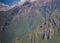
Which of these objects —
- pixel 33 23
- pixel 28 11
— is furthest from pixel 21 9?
pixel 33 23

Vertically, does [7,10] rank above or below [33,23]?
above

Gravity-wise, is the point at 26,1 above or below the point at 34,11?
above

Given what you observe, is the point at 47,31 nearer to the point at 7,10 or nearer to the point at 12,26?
the point at 12,26

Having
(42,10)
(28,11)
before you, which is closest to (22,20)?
(28,11)

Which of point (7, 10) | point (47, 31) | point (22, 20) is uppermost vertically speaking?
point (7, 10)

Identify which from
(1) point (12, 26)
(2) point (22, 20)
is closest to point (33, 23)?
(2) point (22, 20)

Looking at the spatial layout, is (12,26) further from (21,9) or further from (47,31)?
(47,31)
